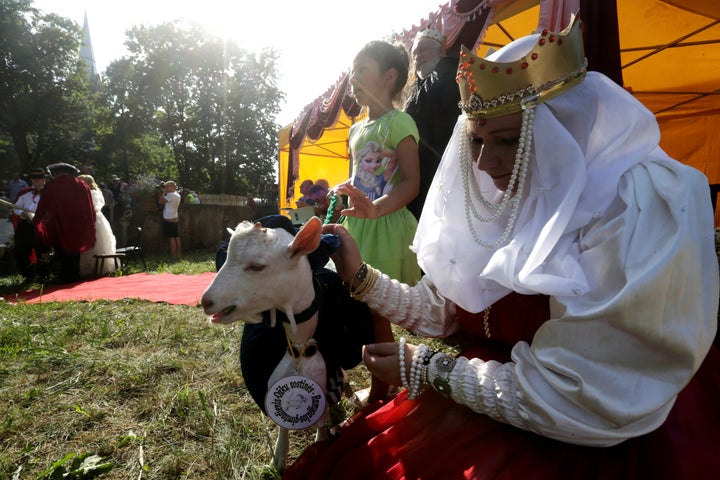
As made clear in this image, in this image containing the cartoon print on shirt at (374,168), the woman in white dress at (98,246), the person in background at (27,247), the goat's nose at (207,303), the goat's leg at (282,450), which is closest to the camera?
the goat's nose at (207,303)

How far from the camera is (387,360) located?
1.21 meters

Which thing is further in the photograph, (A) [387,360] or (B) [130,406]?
(B) [130,406]

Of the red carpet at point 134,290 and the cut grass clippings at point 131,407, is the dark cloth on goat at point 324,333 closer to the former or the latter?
the cut grass clippings at point 131,407

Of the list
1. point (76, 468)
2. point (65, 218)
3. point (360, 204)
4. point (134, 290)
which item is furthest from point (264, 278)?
point (65, 218)

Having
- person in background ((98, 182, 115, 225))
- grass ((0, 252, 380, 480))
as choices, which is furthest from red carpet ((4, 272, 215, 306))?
person in background ((98, 182, 115, 225))

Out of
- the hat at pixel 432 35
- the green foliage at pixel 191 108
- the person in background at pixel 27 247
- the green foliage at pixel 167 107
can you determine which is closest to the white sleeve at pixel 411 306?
the hat at pixel 432 35

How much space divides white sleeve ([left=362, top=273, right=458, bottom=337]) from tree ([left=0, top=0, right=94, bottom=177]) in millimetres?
29250

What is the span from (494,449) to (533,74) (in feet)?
3.41

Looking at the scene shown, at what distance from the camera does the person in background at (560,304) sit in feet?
2.87

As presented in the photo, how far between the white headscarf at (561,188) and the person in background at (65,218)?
740cm

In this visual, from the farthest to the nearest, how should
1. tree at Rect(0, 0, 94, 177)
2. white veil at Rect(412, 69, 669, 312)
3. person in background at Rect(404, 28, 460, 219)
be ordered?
tree at Rect(0, 0, 94, 177) → person in background at Rect(404, 28, 460, 219) → white veil at Rect(412, 69, 669, 312)

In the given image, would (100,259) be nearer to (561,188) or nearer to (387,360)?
(387,360)

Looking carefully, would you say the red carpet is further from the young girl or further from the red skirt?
the red skirt

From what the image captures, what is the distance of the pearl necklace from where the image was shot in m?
1.13
